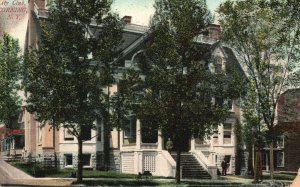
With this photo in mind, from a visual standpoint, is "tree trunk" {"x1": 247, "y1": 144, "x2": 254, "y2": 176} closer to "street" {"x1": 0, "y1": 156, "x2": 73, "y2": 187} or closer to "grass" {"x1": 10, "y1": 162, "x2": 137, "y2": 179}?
"grass" {"x1": 10, "y1": 162, "x2": 137, "y2": 179}

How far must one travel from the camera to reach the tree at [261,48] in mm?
25000

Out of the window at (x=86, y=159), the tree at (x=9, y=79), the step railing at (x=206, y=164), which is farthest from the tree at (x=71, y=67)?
the step railing at (x=206, y=164)

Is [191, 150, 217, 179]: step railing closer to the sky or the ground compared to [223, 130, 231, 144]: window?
closer to the ground

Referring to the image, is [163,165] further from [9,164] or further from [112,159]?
[9,164]

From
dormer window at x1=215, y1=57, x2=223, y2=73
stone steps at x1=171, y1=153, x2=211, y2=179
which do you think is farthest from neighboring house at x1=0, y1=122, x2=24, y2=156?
dormer window at x1=215, y1=57, x2=223, y2=73

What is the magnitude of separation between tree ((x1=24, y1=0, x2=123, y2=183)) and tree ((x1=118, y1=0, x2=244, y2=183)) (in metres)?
1.46

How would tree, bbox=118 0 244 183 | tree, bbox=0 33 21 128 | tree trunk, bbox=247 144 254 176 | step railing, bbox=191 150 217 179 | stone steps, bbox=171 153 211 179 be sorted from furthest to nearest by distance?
tree trunk, bbox=247 144 254 176 < step railing, bbox=191 150 217 179 < stone steps, bbox=171 153 211 179 < tree, bbox=118 0 244 183 < tree, bbox=0 33 21 128

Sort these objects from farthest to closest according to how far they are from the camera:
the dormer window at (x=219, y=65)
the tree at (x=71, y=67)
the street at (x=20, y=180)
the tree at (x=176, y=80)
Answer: the dormer window at (x=219, y=65)
the tree at (x=176, y=80)
the tree at (x=71, y=67)
the street at (x=20, y=180)

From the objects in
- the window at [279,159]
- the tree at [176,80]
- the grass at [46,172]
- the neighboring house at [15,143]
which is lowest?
the window at [279,159]

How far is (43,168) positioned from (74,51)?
6.89 m

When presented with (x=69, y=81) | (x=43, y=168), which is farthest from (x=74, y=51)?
(x=43, y=168)

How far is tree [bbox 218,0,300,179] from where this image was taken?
25000 mm

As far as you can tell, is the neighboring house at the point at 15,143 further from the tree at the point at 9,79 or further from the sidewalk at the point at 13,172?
the sidewalk at the point at 13,172

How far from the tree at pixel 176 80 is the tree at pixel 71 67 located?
1463mm
